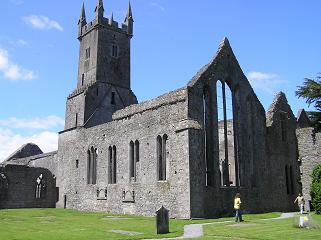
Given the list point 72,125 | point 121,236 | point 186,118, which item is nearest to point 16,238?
point 121,236

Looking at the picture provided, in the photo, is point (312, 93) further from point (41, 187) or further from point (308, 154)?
point (41, 187)

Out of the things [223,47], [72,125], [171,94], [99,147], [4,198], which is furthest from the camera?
[72,125]

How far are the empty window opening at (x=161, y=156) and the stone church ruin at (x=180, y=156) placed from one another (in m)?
0.07

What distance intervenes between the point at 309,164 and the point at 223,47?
9930 mm

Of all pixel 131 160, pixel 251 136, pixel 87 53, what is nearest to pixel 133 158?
pixel 131 160

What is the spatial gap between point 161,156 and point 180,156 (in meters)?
2.49

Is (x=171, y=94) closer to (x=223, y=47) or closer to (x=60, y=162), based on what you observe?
(x=223, y=47)

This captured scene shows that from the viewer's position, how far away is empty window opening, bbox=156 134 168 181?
82.1 ft

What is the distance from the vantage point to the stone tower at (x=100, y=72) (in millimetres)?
40219

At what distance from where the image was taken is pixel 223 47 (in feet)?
90.5

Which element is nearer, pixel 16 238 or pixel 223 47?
pixel 16 238

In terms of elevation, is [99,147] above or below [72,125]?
below

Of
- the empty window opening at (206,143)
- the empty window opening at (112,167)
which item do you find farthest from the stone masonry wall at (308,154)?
the empty window opening at (112,167)

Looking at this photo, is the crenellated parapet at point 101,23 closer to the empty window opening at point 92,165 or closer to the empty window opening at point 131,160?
the empty window opening at point 92,165
